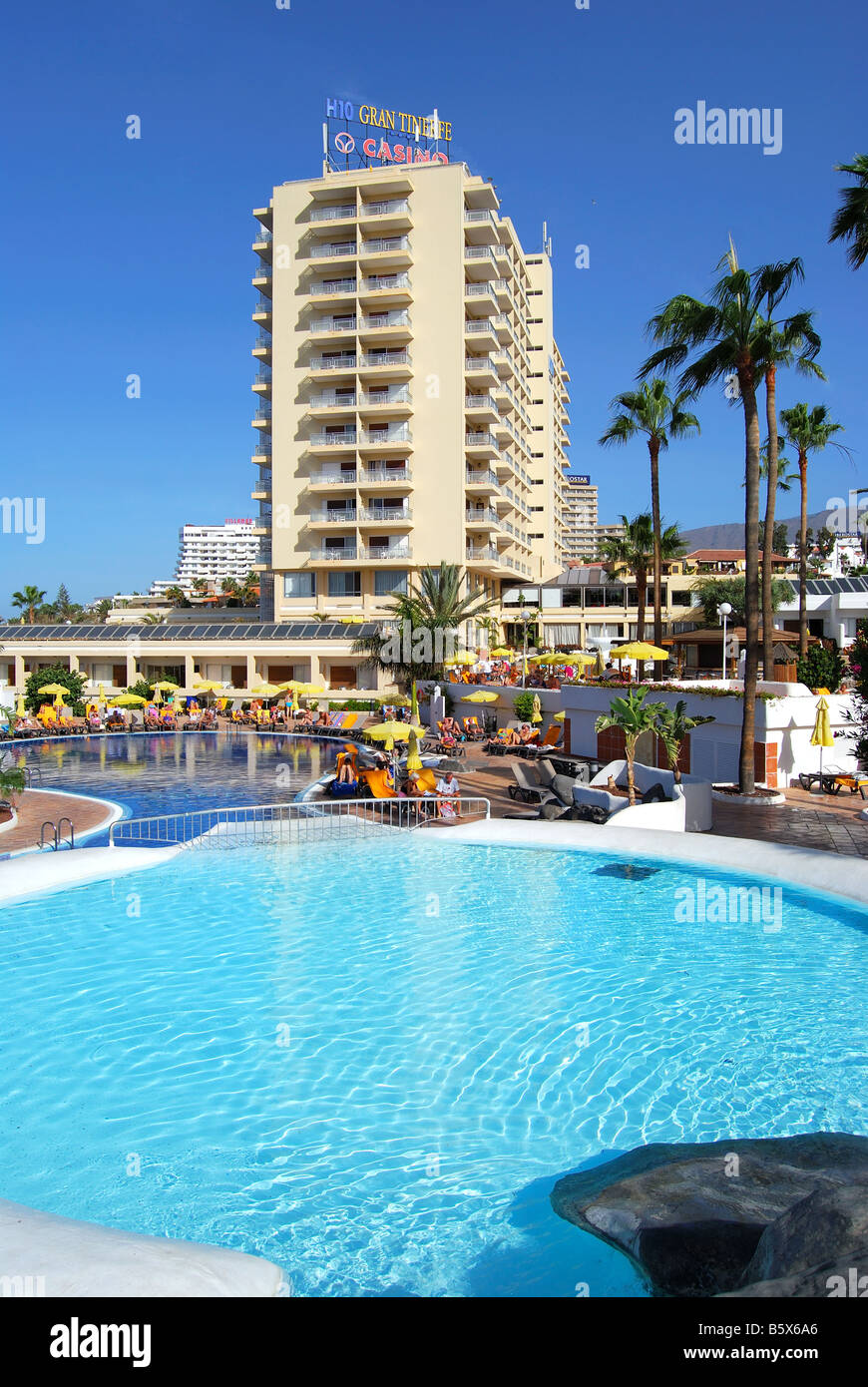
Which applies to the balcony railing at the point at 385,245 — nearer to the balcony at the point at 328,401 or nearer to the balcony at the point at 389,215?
the balcony at the point at 389,215

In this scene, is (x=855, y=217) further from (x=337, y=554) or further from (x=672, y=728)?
(x=337, y=554)

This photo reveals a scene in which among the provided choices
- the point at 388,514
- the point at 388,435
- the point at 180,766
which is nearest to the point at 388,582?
the point at 388,514

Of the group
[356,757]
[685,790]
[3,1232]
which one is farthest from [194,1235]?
[356,757]

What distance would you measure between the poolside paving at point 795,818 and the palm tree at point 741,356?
1.14m

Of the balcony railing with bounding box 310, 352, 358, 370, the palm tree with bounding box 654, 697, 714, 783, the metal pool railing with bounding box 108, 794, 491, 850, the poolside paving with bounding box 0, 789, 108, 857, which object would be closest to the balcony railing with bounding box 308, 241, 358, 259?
the balcony railing with bounding box 310, 352, 358, 370

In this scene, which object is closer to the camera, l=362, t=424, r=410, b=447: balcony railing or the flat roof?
the flat roof

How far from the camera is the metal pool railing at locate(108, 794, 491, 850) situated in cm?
1476

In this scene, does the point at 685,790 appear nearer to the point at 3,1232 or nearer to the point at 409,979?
the point at 409,979

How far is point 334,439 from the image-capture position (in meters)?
49.9

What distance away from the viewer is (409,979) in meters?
9.21

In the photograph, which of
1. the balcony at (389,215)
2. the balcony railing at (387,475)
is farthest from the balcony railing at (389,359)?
the balcony at (389,215)

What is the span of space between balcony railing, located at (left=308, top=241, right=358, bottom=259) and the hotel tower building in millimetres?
79

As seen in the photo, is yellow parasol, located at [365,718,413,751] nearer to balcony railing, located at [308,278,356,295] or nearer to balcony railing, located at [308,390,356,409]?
balcony railing, located at [308,390,356,409]

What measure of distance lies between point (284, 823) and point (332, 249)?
144 ft
